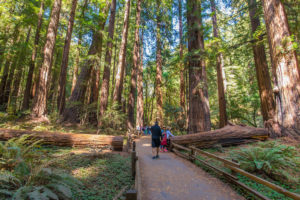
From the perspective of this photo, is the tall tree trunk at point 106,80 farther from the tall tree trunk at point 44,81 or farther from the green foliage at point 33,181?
the green foliage at point 33,181

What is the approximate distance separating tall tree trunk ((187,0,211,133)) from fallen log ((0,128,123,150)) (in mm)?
5295

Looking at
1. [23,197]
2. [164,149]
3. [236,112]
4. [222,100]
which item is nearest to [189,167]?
[164,149]

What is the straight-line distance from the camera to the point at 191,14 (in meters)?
11.1

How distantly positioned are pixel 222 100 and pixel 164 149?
7881 mm

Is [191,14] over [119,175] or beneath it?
over

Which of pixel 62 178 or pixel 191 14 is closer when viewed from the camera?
pixel 62 178

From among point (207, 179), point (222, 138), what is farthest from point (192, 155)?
point (222, 138)

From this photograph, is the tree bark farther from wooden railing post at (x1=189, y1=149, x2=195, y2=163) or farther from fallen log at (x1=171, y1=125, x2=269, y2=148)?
wooden railing post at (x1=189, y1=149, x2=195, y2=163)

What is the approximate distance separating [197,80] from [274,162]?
6519mm

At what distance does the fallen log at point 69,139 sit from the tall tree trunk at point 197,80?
17.4 ft

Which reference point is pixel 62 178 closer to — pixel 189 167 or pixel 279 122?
pixel 189 167

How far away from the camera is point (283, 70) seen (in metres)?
7.14

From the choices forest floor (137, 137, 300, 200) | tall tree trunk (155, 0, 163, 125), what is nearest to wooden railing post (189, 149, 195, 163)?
forest floor (137, 137, 300, 200)

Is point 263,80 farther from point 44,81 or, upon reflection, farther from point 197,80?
point 44,81
